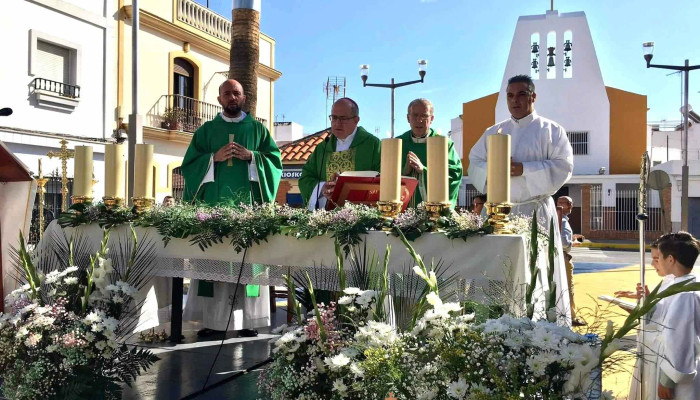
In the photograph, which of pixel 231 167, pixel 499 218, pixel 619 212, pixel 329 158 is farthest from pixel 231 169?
pixel 619 212

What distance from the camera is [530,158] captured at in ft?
13.2

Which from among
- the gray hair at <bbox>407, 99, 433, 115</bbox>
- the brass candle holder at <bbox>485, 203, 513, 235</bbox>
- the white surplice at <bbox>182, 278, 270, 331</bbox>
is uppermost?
the gray hair at <bbox>407, 99, 433, 115</bbox>

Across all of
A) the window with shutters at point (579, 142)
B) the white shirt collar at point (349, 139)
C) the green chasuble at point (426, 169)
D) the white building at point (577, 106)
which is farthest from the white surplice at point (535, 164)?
the window with shutters at point (579, 142)

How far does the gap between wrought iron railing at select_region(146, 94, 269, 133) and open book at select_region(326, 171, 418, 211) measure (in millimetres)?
14202

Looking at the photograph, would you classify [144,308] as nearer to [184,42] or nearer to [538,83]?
[184,42]

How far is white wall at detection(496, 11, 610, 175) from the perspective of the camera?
29031mm

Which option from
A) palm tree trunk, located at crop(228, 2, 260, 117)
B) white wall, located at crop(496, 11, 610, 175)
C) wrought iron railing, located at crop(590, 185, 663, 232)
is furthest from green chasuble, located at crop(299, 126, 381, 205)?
white wall, located at crop(496, 11, 610, 175)

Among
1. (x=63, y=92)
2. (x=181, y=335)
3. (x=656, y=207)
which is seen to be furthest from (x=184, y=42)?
(x=656, y=207)

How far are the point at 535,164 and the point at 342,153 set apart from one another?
1.55m

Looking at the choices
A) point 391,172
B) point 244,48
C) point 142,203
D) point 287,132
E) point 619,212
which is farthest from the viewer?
point 287,132

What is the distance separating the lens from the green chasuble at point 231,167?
4.60 meters

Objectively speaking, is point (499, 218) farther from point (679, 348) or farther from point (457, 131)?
point (457, 131)

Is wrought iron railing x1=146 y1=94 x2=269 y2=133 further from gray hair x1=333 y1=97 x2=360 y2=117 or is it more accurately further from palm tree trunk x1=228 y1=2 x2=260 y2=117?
gray hair x1=333 y1=97 x2=360 y2=117

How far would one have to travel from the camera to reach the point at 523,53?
31.0 meters
